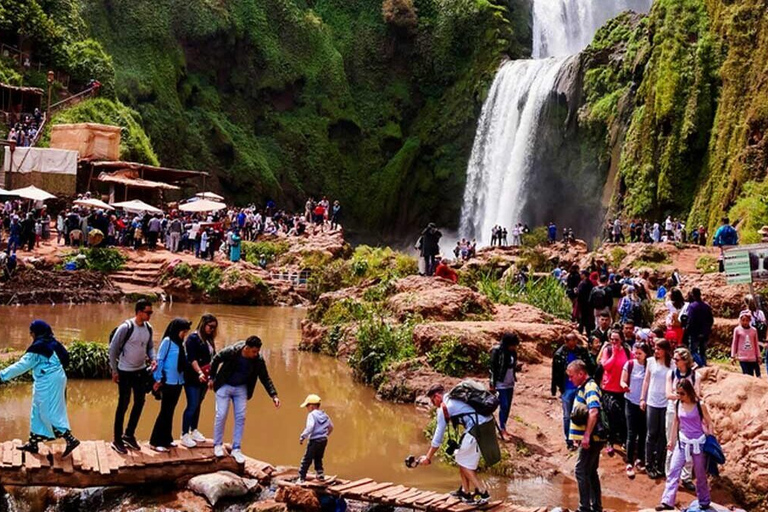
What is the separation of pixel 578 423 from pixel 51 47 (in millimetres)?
37901

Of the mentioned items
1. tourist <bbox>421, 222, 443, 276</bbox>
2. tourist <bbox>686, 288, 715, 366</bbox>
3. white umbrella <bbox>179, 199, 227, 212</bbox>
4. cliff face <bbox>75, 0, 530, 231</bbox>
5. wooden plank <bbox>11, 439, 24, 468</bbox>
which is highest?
cliff face <bbox>75, 0, 530, 231</bbox>

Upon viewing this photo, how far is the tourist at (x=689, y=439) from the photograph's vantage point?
7617mm

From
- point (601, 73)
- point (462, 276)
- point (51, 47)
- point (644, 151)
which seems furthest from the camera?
point (601, 73)

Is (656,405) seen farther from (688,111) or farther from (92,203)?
(688,111)

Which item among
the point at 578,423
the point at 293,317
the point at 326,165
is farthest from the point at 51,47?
the point at 578,423

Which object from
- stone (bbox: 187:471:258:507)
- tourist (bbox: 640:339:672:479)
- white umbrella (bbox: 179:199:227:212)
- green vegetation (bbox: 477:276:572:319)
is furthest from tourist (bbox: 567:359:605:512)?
white umbrella (bbox: 179:199:227:212)

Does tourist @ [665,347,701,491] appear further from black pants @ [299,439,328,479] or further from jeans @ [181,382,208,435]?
jeans @ [181,382,208,435]

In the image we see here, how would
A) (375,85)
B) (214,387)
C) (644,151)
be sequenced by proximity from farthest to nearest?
1. (375,85)
2. (644,151)
3. (214,387)

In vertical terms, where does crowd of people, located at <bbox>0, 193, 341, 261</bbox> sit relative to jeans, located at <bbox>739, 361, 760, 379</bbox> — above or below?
above

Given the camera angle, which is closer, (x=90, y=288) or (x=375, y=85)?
(x=90, y=288)

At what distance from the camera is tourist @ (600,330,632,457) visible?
9938mm

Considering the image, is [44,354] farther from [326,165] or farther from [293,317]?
[326,165]

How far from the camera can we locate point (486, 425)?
7824 mm

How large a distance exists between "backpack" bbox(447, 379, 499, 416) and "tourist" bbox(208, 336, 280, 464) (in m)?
2.05
